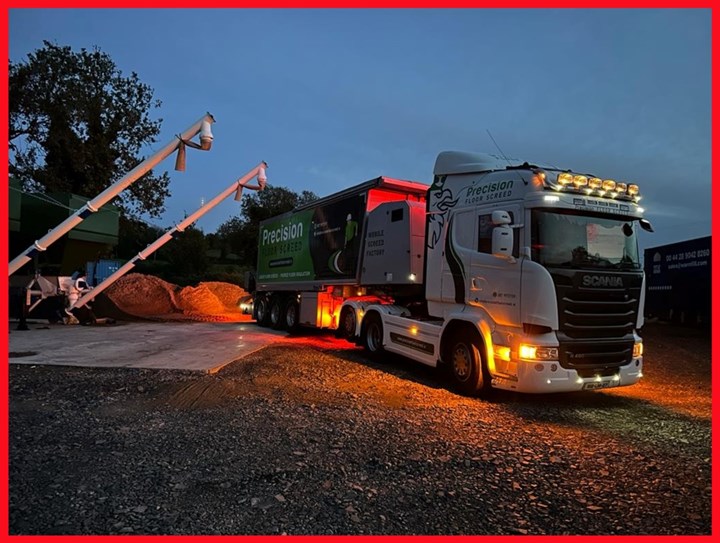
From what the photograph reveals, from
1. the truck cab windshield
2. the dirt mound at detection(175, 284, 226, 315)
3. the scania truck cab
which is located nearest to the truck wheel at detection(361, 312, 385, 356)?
the scania truck cab

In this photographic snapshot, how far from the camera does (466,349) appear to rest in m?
7.47

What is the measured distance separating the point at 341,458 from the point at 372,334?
19.6ft

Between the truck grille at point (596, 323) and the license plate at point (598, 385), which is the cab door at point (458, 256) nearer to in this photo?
the truck grille at point (596, 323)

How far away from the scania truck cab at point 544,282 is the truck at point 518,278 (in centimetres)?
2

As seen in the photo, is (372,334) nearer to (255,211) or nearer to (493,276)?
(493,276)

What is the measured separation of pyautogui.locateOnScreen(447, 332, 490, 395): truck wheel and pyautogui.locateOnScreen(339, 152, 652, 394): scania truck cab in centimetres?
2

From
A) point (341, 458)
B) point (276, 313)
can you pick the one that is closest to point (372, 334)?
point (341, 458)

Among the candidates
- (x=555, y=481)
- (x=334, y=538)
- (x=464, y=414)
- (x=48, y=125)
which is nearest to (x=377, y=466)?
(x=334, y=538)


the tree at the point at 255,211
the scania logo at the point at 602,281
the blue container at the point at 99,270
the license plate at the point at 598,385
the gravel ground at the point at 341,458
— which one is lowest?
the gravel ground at the point at 341,458

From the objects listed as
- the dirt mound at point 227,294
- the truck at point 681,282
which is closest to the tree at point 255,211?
the dirt mound at point 227,294

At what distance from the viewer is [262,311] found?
17.3 m

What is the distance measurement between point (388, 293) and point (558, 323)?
15.8 feet

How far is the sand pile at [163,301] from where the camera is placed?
21.1 metres

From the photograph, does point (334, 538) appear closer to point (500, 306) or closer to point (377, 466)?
point (377, 466)
